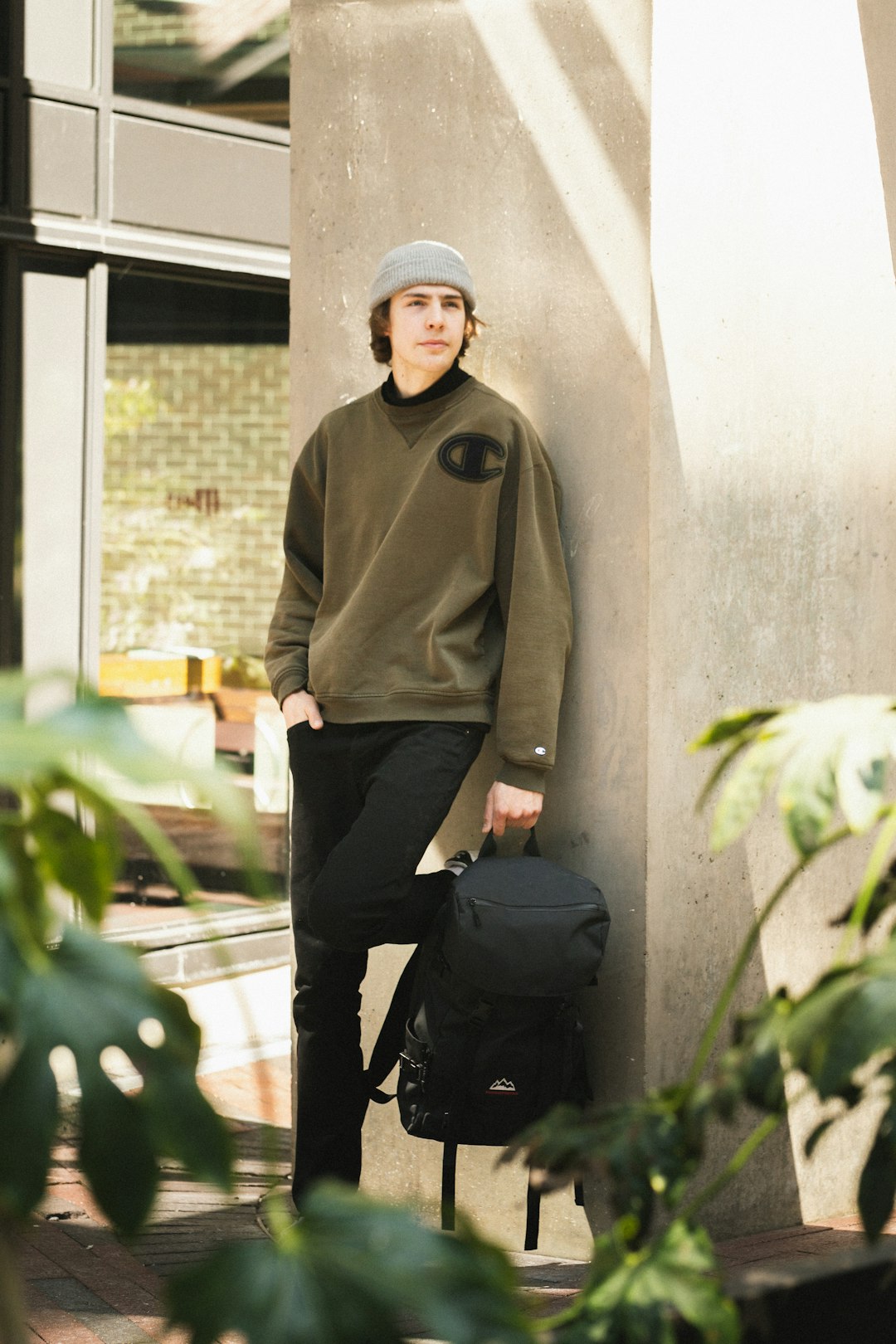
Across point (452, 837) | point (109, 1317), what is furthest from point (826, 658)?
point (109, 1317)

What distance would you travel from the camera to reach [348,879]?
3.21m

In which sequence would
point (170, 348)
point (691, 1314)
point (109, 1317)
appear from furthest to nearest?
point (170, 348) → point (109, 1317) → point (691, 1314)

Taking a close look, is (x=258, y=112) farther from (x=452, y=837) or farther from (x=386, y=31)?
(x=452, y=837)

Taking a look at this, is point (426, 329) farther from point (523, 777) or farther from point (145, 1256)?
point (145, 1256)

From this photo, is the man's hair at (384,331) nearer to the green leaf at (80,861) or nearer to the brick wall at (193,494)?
the green leaf at (80,861)

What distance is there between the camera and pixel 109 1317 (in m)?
3.13

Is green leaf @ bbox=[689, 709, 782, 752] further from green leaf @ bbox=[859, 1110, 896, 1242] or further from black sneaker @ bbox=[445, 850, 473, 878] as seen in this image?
black sneaker @ bbox=[445, 850, 473, 878]

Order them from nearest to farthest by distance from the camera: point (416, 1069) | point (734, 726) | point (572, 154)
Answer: point (734, 726), point (416, 1069), point (572, 154)

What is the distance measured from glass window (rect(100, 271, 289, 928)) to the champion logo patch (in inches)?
122

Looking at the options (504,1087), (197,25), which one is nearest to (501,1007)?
(504,1087)

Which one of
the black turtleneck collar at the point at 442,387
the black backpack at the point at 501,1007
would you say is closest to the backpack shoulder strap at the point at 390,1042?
the black backpack at the point at 501,1007

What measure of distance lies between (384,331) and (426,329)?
20cm

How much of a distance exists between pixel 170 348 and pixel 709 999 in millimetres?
3883

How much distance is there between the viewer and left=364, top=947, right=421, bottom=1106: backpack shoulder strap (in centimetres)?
342
